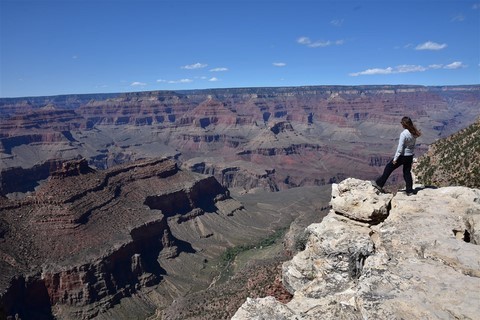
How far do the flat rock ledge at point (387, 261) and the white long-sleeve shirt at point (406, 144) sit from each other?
2.22 metres

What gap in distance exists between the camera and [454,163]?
46312 mm

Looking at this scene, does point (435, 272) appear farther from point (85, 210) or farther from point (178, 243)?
point (178, 243)

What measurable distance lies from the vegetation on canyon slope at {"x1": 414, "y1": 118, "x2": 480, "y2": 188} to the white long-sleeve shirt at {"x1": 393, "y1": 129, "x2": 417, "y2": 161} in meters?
23.6

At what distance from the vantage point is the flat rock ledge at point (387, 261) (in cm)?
1265

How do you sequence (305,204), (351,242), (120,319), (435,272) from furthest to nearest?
(305,204) < (120,319) < (351,242) < (435,272)

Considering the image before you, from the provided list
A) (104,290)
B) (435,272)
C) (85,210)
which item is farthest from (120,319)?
(435,272)

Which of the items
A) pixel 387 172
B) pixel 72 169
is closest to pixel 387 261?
pixel 387 172

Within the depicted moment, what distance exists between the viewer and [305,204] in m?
137

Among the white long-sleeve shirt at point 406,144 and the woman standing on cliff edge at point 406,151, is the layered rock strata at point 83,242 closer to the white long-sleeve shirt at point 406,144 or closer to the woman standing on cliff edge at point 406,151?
the woman standing on cliff edge at point 406,151

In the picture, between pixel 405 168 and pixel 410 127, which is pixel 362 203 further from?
pixel 410 127

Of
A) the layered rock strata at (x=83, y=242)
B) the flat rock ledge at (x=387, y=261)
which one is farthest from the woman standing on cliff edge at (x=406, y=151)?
the layered rock strata at (x=83, y=242)

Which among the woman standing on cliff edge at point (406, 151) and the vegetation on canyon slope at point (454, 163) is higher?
the woman standing on cliff edge at point (406, 151)

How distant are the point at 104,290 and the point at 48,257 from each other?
426 inches

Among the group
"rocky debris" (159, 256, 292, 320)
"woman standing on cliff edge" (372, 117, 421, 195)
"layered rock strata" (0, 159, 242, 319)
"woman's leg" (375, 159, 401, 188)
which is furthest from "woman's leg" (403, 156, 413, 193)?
"layered rock strata" (0, 159, 242, 319)
